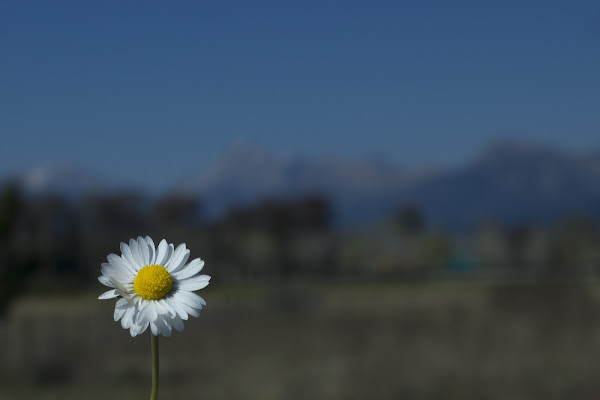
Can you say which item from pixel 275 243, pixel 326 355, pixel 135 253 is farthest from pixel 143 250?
pixel 275 243

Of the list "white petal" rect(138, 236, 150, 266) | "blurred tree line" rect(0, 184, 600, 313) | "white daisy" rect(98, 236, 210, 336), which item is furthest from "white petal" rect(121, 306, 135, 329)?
"blurred tree line" rect(0, 184, 600, 313)

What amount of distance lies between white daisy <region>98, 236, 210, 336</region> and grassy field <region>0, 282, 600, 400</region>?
14.9 meters

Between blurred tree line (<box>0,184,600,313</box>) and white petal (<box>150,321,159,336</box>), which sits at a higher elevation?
blurred tree line (<box>0,184,600,313</box>)

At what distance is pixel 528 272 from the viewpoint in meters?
65.4

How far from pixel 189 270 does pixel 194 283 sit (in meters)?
0.06

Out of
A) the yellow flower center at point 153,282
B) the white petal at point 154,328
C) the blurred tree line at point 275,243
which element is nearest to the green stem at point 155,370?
the white petal at point 154,328

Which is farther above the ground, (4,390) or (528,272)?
(528,272)

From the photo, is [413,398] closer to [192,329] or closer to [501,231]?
[192,329]

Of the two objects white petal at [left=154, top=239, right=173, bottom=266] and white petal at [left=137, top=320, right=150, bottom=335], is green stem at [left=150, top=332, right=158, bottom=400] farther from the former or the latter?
white petal at [left=154, top=239, right=173, bottom=266]

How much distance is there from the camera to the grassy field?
16.9 m

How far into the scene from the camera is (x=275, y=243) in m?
57.0

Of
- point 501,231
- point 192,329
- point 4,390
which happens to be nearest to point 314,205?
point 501,231

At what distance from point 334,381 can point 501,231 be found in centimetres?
6801

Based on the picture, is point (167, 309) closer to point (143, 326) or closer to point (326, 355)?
point (143, 326)
